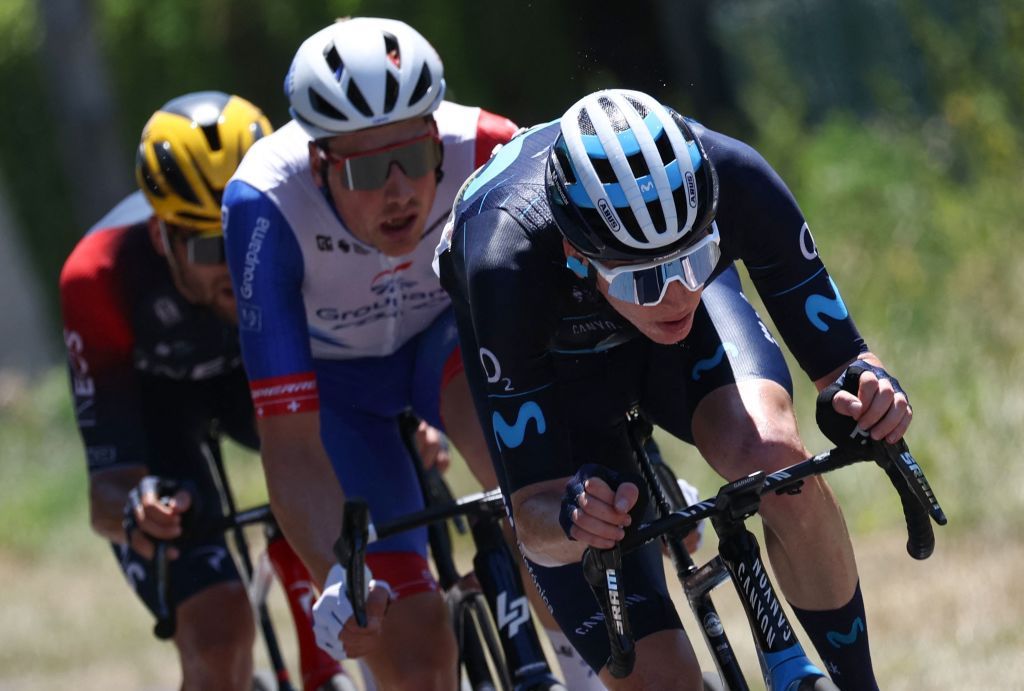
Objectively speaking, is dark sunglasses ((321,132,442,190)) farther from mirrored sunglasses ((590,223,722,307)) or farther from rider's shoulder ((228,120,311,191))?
mirrored sunglasses ((590,223,722,307))

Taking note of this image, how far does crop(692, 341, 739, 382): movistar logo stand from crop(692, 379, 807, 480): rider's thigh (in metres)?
0.07

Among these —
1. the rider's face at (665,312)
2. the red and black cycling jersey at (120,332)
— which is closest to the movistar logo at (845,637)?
the rider's face at (665,312)

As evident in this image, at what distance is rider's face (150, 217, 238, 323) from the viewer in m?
5.66

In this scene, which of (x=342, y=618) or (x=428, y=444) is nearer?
(x=342, y=618)

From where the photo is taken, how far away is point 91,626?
10.5m

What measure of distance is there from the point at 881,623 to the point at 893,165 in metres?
5.33

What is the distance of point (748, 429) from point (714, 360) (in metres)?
0.26

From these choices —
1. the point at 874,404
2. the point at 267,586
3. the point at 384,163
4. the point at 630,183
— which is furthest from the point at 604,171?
the point at 267,586

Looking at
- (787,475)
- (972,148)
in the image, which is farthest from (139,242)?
(972,148)

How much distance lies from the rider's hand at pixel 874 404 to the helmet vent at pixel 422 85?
181 cm

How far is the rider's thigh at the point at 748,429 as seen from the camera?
4012 mm

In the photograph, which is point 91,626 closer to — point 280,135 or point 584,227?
point 280,135

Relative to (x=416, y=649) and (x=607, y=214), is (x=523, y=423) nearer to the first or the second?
(x=607, y=214)

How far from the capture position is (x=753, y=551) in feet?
12.8
